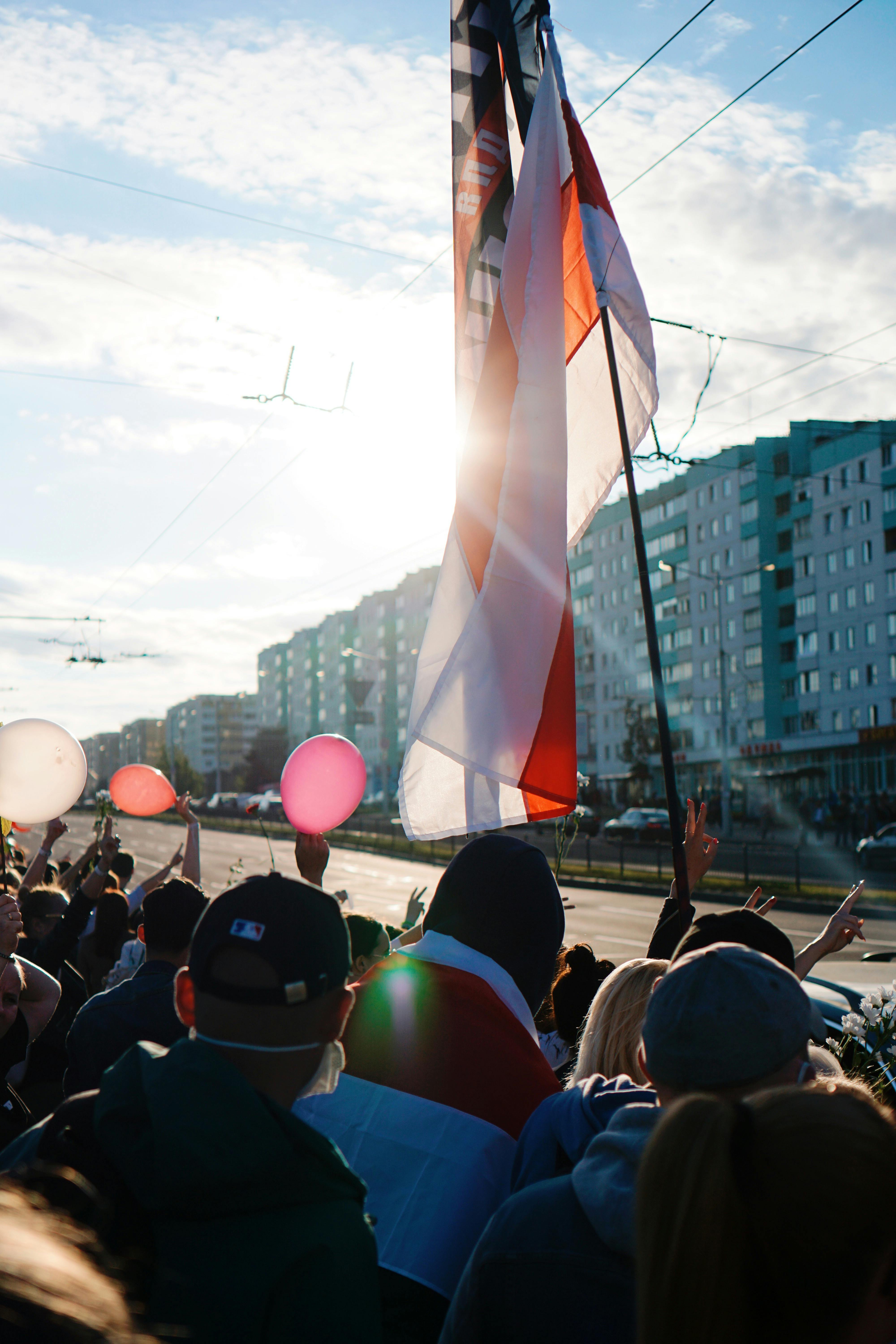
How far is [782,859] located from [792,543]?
40.8 meters

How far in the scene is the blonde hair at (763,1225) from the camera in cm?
129

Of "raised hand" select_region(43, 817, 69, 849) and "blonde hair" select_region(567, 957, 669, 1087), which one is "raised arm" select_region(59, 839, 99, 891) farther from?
"blonde hair" select_region(567, 957, 669, 1087)

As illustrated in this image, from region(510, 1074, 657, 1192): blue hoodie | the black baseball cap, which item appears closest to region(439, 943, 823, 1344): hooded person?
region(510, 1074, 657, 1192): blue hoodie

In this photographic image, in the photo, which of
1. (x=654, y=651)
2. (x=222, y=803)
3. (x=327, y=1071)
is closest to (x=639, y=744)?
(x=222, y=803)

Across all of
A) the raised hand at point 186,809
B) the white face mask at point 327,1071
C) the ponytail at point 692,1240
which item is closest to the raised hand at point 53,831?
the raised hand at point 186,809

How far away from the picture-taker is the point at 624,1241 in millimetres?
1717

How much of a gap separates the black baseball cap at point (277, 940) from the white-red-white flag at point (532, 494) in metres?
1.83

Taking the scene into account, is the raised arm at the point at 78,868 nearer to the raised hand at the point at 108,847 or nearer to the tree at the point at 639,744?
the raised hand at the point at 108,847

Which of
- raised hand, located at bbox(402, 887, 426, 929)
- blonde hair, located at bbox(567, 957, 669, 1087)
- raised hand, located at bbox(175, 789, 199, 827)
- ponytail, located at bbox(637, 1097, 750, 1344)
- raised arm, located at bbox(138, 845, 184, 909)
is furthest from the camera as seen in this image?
raised arm, located at bbox(138, 845, 184, 909)

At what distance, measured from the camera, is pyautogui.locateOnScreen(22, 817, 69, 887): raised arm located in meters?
Answer: 7.05

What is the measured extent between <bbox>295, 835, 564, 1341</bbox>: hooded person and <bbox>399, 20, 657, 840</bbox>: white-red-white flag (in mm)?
1127

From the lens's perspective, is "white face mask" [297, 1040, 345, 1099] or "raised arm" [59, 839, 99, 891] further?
"raised arm" [59, 839, 99, 891]

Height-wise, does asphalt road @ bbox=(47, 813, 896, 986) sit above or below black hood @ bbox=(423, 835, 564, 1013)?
below

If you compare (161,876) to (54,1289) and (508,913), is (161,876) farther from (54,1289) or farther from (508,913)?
(54,1289)
